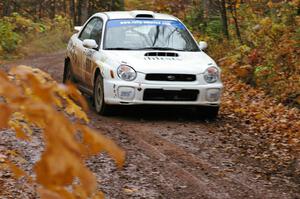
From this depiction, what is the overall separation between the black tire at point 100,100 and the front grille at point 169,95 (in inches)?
27.2

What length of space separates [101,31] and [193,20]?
1093 centimetres

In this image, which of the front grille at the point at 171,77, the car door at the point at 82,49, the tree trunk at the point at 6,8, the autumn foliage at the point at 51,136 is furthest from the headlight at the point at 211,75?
the tree trunk at the point at 6,8

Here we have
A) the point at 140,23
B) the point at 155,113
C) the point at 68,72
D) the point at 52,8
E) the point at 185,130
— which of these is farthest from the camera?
the point at 52,8

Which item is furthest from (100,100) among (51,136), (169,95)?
(51,136)

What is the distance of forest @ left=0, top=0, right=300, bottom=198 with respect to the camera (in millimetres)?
1549

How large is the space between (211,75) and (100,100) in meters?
1.84

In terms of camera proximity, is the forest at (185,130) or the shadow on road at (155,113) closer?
the forest at (185,130)

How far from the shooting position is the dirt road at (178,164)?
230 inches

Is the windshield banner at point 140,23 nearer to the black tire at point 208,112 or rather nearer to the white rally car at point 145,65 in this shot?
the white rally car at point 145,65

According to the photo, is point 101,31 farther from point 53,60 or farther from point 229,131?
point 53,60

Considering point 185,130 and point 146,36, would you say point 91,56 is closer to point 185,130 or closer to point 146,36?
point 146,36

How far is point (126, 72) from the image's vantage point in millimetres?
9062

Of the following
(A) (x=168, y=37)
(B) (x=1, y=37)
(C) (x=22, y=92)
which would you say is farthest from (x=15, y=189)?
(B) (x=1, y=37)

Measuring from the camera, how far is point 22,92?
1590mm
